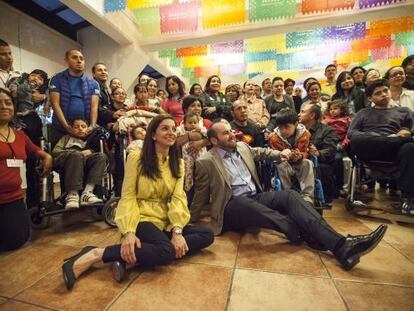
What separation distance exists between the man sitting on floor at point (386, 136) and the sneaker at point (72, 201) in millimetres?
2686

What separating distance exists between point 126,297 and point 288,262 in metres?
0.99

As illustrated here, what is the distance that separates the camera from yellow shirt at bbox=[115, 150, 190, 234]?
5.12 ft

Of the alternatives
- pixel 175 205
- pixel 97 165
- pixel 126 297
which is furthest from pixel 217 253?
pixel 97 165

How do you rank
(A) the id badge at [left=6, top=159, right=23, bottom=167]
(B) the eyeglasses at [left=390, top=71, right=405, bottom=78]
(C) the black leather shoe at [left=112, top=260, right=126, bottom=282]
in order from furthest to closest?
1. (B) the eyeglasses at [left=390, top=71, right=405, bottom=78]
2. (A) the id badge at [left=6, top=159, right=23, bottom=167]
3. (C) the black leather shoe at [left=112, top=260, right=126, bottom=282]

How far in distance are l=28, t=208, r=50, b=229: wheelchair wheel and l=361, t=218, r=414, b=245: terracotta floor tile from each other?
9.74ft

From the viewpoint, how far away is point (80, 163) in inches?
86.5

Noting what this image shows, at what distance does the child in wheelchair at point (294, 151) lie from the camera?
2.29m

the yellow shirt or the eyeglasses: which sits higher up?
the eyeglasses

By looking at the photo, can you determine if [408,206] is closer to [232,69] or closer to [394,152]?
[394,152]

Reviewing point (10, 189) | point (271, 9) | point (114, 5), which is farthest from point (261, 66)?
point (10, 189)

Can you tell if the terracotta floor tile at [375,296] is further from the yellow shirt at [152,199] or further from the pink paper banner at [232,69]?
the pink paper banner at [232,69]

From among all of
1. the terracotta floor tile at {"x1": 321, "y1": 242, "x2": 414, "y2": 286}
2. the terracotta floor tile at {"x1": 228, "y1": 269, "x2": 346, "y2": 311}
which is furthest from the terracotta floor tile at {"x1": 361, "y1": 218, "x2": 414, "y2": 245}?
the terracotta floor tile at {"x1": 228, "y1": 269, "x2": 346, "y2": 311}

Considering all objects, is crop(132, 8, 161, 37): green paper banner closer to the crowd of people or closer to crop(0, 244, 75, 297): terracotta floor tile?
the crowd of people

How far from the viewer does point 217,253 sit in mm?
1740
